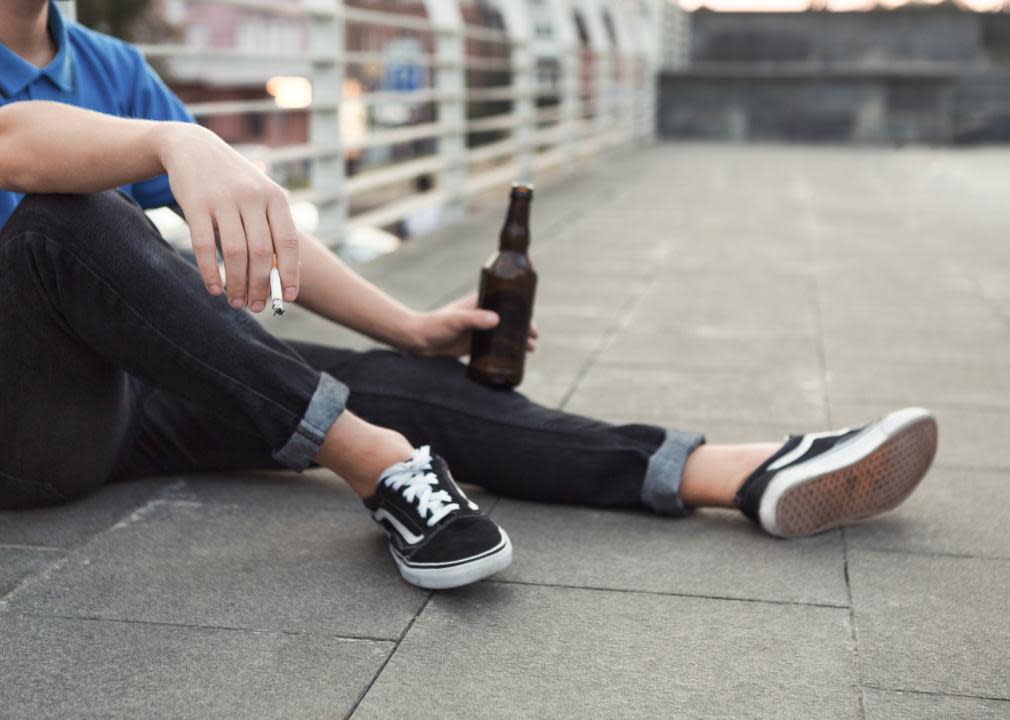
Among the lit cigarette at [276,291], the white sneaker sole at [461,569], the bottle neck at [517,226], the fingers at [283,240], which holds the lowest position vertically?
A: the white sneaker sole at [461,569]

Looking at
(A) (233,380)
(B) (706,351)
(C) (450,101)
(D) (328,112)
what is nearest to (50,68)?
(A) (233,380)

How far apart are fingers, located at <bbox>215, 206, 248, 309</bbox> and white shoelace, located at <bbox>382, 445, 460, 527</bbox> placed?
48cm

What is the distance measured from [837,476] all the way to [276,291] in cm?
105

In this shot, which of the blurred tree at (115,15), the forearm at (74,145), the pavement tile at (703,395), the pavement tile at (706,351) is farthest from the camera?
the blurred tree at (115,15)

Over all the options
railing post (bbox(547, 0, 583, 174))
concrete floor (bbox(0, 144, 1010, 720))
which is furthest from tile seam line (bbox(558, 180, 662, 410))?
railing post (bbox(547, 0, 583, 174))

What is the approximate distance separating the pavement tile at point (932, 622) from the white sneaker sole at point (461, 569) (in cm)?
52

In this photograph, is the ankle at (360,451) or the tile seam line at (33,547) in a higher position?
the ankle at (360,451)

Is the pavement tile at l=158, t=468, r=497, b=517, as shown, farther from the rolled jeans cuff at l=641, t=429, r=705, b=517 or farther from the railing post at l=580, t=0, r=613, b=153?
the railing post at l=580, t=0, r=613, b=153

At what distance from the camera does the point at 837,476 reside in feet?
7.25

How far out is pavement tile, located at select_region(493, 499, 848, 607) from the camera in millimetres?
2037

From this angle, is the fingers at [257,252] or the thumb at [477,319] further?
the thumb at [477,319]

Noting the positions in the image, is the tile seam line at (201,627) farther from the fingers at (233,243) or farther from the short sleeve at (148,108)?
the short sleeve at (148,108)

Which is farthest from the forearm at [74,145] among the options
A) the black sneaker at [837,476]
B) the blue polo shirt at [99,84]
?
the black sneaker at [837,476]

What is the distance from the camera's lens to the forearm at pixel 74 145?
5.87 ft
